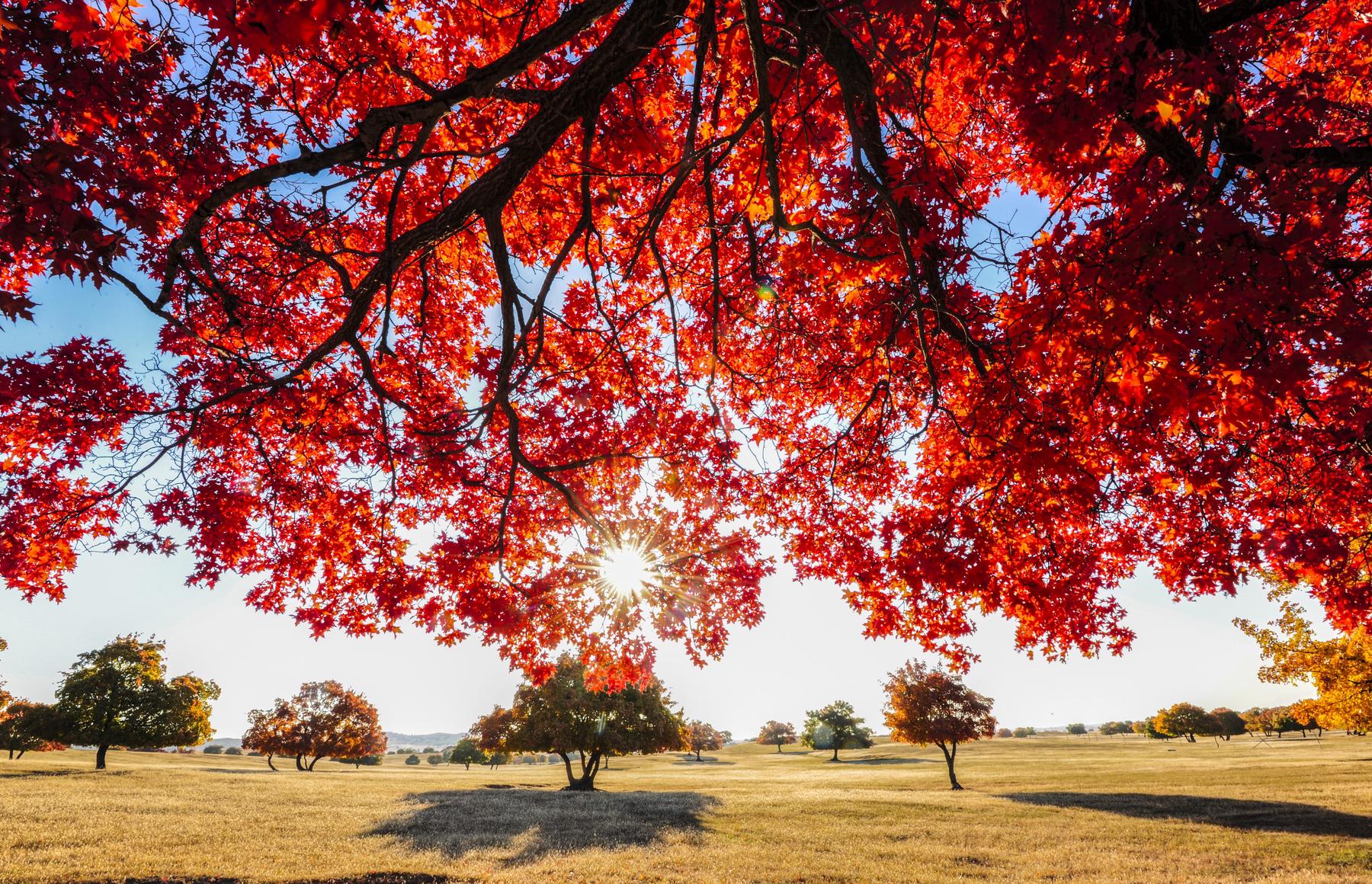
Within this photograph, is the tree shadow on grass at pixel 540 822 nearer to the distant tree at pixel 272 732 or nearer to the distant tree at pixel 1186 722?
the distant tree at pixel 272 732

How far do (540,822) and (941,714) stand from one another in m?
22.8

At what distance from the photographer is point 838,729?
66375 millimetres

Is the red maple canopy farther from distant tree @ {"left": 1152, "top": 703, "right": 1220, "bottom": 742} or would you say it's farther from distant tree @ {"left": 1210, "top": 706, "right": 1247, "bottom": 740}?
distant tree @ {"left": 1210, "top": 706, "right": 1247, "bottom": 740}

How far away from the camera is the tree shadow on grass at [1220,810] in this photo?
15141 mm

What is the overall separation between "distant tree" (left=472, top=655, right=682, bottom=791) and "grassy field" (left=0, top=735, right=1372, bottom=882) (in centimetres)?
223

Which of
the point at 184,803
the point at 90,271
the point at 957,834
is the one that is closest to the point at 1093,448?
the point at 90,271

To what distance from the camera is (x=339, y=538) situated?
813 centimetres

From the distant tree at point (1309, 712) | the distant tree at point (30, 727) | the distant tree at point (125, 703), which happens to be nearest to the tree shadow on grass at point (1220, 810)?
the distant tree at point (1309, 712)

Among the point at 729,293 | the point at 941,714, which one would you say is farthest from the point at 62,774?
the point at 941,714

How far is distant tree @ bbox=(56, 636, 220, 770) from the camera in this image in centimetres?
3344

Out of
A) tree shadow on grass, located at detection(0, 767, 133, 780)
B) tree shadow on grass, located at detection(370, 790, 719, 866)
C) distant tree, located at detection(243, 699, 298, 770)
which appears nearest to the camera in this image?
tree shadow on grass, located at detection(370, 790, 719, 866)

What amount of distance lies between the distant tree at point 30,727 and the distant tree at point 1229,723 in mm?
115108

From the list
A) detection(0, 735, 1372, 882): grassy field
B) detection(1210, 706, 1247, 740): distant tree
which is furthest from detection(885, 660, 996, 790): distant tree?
detection(1210, 706, 1247, 740): distant tree

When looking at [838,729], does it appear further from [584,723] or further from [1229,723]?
[1229,723]
